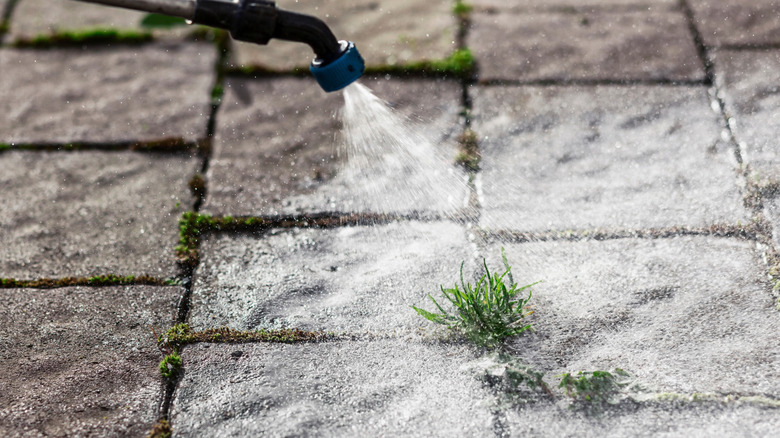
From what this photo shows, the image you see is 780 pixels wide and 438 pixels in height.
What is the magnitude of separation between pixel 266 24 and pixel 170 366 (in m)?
1.18

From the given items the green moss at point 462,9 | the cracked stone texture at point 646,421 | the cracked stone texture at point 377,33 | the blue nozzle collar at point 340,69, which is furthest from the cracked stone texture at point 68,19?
the cracked stone texture at point 646,421

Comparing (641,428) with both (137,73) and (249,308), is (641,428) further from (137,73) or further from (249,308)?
(137,73)

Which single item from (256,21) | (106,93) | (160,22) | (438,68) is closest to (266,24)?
(256,21)

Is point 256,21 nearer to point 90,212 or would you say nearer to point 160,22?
point 90,212

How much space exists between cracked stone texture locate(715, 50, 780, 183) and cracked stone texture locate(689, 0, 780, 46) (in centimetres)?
10

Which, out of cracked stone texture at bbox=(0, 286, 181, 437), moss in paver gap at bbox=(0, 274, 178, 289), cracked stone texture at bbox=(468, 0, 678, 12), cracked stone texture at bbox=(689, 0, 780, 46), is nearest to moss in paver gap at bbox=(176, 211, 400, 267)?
moss in paver gap at bbox=(0, 274, 178, 289)

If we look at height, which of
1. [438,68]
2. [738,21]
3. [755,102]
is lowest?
[755,102]

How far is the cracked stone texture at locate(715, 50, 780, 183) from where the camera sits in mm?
2875

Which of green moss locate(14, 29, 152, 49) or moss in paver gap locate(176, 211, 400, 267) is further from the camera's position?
green moss locate(14, 29, 152, 49)

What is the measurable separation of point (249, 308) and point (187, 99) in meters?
1.43

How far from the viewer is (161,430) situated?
2.16m

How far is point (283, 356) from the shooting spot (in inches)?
92.6

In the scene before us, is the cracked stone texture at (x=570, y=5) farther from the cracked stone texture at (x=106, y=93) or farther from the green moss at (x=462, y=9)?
the cracked stone texture at (x=106, y=93)

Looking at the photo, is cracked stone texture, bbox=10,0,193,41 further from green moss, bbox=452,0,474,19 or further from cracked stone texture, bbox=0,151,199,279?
green moss, bbox=452,0,474,19
